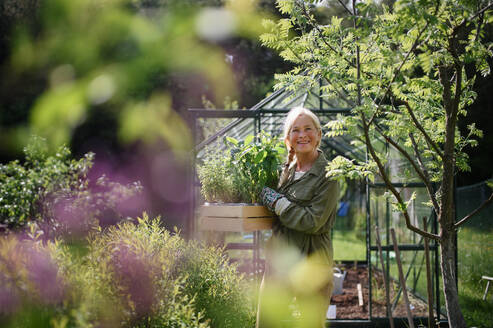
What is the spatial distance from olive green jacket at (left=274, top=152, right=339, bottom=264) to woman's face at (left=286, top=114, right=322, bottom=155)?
0.35ft

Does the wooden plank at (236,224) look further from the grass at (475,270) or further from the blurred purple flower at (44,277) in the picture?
the grass at (475,270)

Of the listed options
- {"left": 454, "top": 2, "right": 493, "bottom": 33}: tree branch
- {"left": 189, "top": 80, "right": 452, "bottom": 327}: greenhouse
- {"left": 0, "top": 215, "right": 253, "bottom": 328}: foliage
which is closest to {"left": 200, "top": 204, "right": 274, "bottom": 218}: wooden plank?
{"left": 0, "top": 215, "right": 253, "bottom": 328}: foliage

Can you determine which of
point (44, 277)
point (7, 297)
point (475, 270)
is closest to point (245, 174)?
point (44, 277)

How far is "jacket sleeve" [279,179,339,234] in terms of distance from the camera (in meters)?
2.60

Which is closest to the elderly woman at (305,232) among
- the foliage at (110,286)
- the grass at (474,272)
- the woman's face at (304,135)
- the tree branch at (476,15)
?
the woman's face at (304,135)

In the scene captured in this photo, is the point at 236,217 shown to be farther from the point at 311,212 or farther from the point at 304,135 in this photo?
the point at 304,135

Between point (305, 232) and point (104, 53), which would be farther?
point (305, 232)

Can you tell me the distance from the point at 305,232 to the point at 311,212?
0.18 metres

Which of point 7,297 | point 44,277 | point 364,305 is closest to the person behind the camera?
point 7,297

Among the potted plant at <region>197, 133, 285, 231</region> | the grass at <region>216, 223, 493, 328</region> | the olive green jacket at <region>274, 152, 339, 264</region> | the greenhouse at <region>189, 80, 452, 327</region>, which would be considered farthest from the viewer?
the grass at <region>216, 223, 493, 328</region>

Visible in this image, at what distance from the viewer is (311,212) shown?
103 inches

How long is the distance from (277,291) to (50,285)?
1.43 meters

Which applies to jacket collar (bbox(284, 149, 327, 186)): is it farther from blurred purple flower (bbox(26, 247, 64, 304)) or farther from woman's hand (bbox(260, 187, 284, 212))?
blurred purple flower (bbox(26, 247, 64, 304))

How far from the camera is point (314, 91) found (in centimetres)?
655
